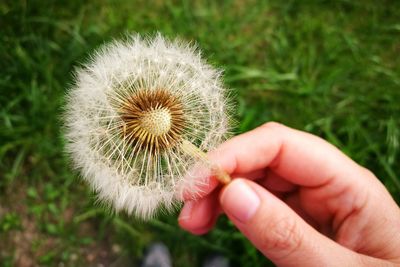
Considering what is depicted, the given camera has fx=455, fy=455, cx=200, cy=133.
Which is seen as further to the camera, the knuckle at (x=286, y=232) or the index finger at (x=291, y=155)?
the index finger at (x=291, y=155)

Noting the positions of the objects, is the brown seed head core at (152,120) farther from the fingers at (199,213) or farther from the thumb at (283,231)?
the fingers at (199,213)

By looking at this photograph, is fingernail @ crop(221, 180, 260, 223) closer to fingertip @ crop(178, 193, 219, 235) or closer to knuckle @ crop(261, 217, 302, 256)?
knuckle @ crop(261, 217, 302, 256)

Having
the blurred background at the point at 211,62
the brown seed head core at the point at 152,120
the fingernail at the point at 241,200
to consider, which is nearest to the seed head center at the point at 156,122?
the brown seed head core at the point at 152,120

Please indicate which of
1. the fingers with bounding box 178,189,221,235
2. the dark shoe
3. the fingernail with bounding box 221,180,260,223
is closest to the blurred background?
the dark shoe

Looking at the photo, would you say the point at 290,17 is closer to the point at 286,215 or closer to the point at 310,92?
the point at 310,92

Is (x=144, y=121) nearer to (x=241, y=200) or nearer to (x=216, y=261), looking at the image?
(x=241, y=200)

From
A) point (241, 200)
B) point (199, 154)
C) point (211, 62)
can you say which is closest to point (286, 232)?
point (241, 200)

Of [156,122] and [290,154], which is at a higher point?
[156,122]
